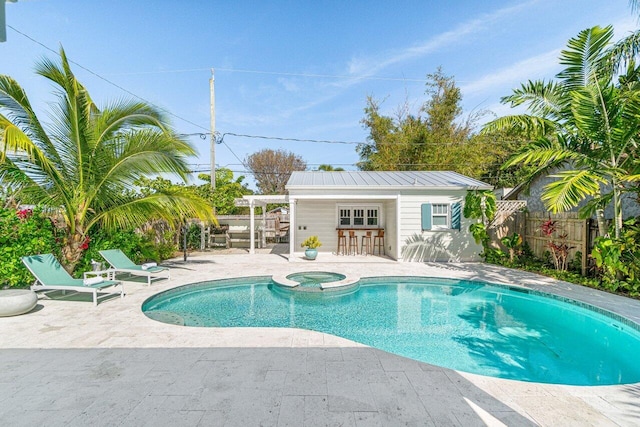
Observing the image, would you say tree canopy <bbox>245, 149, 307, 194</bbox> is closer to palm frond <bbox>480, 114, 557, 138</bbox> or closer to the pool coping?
the pool coping

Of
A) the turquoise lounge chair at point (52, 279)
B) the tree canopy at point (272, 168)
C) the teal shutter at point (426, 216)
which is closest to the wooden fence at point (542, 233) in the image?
the teal shutter at point (426, 216)

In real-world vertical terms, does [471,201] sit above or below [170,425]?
Answer: above

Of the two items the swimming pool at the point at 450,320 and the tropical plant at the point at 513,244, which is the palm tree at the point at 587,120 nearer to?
the swimming pool at the point at 450,320

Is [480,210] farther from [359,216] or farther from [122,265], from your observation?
[122,265]

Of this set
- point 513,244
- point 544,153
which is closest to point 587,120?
point 544,153

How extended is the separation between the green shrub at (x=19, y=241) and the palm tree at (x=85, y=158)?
1.17 feet

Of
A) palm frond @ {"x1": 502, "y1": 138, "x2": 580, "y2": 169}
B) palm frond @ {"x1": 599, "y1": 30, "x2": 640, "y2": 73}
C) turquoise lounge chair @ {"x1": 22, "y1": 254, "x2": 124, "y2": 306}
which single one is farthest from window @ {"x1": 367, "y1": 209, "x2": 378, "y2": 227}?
turquoise lounge chair @ {"x1": 22, "y1": 254, "x2": 124, "y2": 306}

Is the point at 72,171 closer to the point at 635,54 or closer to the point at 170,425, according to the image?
the point at 170,425

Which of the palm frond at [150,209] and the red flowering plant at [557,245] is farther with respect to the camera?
the red flowering plant at [557,245]

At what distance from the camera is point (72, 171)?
6.89 metres

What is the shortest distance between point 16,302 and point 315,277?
624 cm

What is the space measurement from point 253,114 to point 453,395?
21854 mm

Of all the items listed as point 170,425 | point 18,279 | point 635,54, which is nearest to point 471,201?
point 635,54

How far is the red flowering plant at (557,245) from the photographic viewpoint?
27.9 ft
